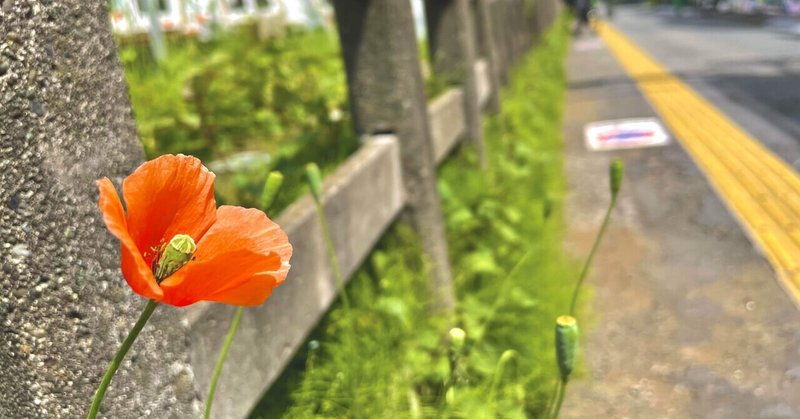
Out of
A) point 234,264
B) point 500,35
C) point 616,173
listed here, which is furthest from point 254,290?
point 500,35

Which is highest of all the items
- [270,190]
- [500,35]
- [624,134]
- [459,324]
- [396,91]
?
[270,190]

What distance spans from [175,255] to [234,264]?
2.0 inches

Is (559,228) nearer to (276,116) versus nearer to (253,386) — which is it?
(276,116)

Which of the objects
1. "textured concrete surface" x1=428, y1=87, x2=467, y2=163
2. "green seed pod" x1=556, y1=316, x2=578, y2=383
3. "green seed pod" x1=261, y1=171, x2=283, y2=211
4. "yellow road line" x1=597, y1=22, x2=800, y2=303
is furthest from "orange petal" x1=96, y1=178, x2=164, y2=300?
"yellow road line" x1=597, y1=22, x2=800, y2=303

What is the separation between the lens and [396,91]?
8.78 feet

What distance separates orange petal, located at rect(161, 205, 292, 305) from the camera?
0.60 m

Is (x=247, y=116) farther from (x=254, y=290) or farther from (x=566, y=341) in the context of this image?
(x=254, y=290)

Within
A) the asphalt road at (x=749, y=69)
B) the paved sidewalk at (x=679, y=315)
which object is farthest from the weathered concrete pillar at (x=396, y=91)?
the asphalt road at (x=749, y=69)

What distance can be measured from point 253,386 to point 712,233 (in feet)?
9.90

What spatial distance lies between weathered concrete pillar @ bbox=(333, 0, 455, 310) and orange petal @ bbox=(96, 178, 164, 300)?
2.14 meters

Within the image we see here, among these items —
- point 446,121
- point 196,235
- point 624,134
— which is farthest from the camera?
point 624,134

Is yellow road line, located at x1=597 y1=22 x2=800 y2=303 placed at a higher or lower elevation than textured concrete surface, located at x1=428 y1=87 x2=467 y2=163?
lower

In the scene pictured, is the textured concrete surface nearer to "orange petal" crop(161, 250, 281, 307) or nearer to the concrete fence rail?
the concrete fence rail

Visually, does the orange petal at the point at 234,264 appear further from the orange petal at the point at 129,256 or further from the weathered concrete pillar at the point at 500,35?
the weathered concrete pillar at the point at 500,35
